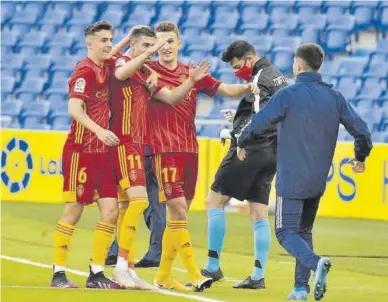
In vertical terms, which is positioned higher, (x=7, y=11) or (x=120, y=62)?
(x=7, y=11)

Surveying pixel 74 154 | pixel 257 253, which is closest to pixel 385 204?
pixel 257 253

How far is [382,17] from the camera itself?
23641mm

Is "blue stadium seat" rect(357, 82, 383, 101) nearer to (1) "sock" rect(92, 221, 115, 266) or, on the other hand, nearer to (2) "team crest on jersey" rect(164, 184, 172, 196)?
(2) "team crest on jersey" rect(164, 184, 172, 196)

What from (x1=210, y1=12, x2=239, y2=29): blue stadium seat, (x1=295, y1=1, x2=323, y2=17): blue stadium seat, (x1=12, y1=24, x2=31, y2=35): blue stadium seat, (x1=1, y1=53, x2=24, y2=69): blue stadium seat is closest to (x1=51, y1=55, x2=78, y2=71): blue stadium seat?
(x1=1, y1=53, x2=24, y2=69): blue stadium seat

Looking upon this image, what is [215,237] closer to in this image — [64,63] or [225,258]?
[225,258]

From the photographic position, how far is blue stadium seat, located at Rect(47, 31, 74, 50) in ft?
88.3

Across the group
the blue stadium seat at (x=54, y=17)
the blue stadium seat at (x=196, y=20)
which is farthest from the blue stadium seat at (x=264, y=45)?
the blue stadium seat at (x=54, y=17)

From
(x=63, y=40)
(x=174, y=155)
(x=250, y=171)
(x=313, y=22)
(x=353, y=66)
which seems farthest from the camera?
(x=63, y=40)

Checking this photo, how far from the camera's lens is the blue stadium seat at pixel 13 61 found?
27039 mm

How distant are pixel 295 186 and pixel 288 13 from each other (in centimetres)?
1552

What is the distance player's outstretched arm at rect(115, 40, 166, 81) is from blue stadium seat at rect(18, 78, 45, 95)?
640 inches

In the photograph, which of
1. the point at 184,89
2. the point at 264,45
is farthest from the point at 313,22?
the point at 184,89

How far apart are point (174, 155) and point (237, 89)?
75 centimetres

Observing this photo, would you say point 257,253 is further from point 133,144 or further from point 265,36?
point 265,36
